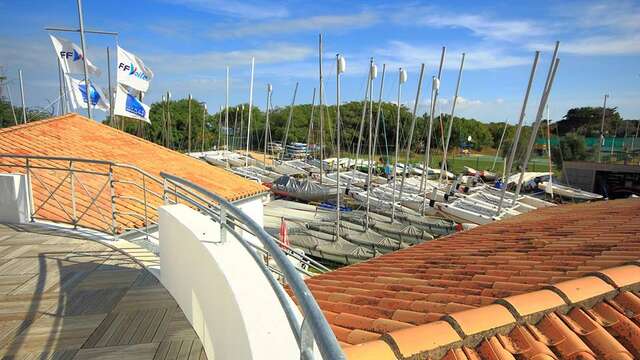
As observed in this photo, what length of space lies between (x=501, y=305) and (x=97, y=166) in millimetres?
9472

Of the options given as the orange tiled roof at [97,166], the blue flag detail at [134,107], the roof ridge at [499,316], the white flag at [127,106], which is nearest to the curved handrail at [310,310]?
the roof ridge at [499,316]

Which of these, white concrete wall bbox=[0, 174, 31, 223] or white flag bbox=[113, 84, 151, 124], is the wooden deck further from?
white flag bbox=[113, 84, 151, 124]

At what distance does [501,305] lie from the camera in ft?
9.31

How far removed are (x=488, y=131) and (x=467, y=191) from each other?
5901 centimetres

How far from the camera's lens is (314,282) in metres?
5.60

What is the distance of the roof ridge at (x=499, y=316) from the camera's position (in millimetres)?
2379

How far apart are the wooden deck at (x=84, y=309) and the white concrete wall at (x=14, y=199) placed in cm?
142

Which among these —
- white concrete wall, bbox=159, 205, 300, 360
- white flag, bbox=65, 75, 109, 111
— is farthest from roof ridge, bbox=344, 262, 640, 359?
white flag, bbox=65, 75, 109, 111

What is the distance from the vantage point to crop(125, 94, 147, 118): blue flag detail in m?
14.1

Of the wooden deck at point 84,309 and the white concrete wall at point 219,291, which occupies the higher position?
the white concrete wall at point 219,291

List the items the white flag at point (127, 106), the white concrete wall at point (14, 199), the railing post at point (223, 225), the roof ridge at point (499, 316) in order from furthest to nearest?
the white flag at point (127, 106) < the white concrete wall at point (14, 199) < the railing post at point (223, 225) < the roof ridge at point (499, 316)

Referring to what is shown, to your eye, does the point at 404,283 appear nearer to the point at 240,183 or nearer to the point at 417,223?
the point at 240,183

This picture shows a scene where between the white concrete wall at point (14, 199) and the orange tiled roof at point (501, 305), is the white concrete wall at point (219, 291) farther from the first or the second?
the white concrete wall at point (14, 199)

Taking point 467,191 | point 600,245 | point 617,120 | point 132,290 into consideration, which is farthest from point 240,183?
point 617,120
